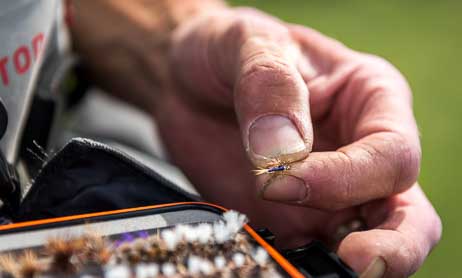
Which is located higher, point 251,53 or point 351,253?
point 251,53

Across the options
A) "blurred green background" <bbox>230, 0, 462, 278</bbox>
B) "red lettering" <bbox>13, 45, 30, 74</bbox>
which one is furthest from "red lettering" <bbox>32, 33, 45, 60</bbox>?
"blurred green background" <bbox>230, 0, 462, 278</bbox>

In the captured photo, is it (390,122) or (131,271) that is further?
(390,122)

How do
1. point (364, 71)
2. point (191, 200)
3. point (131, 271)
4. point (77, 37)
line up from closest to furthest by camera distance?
point (131, 271), point (191, 200), point (364, 71), point (77, 37)

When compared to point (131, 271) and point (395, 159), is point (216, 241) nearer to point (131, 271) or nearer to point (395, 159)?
point (131, 271)

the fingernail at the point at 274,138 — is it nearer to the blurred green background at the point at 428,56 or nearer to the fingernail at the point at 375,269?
the fingernail at the point at 375,269

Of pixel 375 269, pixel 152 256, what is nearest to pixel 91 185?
pixel 152 256

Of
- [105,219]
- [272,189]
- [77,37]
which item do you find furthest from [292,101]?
[77,37]

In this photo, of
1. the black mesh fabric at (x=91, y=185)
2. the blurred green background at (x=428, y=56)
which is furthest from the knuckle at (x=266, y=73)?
the blurred green background at (x=428, y=56)

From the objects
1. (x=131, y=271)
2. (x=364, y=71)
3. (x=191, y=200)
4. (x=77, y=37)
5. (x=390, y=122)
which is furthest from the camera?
(x=77, y=37)
